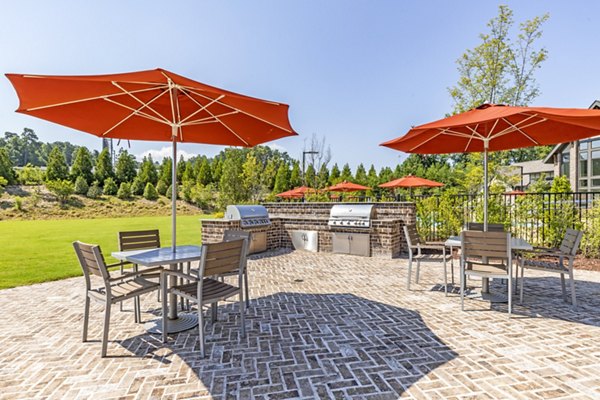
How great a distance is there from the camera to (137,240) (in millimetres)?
4094

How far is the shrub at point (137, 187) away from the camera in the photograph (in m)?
28.6

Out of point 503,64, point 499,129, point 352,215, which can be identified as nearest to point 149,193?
point 352,215

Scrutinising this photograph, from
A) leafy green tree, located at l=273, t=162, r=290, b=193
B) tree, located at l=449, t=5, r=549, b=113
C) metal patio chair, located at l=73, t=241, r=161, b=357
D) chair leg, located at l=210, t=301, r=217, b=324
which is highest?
tree, located at l=449, t=5, r=549, b=113

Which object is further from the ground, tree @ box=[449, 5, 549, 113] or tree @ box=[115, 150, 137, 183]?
tree @ box=[449, 5, 549, 113]

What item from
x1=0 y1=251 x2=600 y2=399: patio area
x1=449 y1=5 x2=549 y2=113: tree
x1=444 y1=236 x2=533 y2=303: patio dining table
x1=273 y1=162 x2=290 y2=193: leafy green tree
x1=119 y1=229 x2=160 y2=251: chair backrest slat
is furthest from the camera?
x1=273 y1=162 x2=290 y2=193: leafy green tree

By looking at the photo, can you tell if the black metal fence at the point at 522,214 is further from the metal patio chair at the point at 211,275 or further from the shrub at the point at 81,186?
the shrub at the point at 81,186

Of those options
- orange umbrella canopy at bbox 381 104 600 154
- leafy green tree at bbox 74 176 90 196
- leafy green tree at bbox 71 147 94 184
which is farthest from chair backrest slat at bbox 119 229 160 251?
leafy green tree at bbox 71 147 94 184

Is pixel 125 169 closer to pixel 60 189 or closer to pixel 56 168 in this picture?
pixel 56 168

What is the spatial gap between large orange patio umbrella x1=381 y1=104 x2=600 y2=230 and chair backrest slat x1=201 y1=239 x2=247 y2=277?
2.88 meters

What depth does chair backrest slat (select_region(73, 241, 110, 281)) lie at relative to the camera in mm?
2664

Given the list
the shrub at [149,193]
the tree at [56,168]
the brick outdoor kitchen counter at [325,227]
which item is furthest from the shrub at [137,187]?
the brick outdoor kitchen counter at [325,227]

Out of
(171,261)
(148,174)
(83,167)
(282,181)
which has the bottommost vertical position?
(171,261)

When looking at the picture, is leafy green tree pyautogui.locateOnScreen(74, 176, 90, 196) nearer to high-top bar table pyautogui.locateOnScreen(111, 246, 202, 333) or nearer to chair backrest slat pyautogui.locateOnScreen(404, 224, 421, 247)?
high-top bar table pyautogui.locateOnScreen(111, 246, 202, 333)

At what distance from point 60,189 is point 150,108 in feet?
87.1
